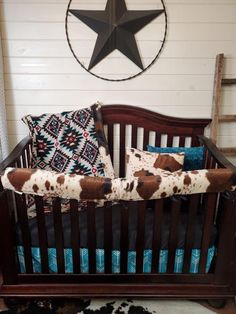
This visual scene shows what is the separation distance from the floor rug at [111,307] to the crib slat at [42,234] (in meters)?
0.19

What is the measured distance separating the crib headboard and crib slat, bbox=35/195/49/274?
867 millimetres

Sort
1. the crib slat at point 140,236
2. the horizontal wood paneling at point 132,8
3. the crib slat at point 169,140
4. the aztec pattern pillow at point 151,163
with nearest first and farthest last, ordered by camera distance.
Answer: the crib slat at point 140,236, the aztec pattern pillow at point 151,163, the horizontal wood paneling at point 132,8, the crib slat at point 169,140

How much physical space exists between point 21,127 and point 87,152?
0.58 meters

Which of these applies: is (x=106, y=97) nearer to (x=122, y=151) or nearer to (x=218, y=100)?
(x=122, y=151)

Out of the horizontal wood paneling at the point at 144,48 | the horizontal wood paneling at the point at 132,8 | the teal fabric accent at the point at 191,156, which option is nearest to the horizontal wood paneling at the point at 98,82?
the horizontal wood paneling at the point at 144,48

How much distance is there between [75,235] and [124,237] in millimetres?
243

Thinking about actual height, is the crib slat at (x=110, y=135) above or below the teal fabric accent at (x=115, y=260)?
above

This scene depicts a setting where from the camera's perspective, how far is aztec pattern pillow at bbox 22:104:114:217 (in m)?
1.76

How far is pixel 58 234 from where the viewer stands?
1.29 m

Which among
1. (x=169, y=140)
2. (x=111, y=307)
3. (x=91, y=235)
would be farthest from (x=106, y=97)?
Result: (x=111, y=307)

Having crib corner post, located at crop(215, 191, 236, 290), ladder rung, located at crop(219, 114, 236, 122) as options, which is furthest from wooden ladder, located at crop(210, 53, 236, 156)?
crib corner post, located at crop(215, 191, 236, 290)

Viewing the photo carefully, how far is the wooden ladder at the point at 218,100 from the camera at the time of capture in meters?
1.82

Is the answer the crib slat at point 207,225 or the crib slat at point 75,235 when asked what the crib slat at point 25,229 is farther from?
the crib slat at point 207,225

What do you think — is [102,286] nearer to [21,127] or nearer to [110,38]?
[21,127]
